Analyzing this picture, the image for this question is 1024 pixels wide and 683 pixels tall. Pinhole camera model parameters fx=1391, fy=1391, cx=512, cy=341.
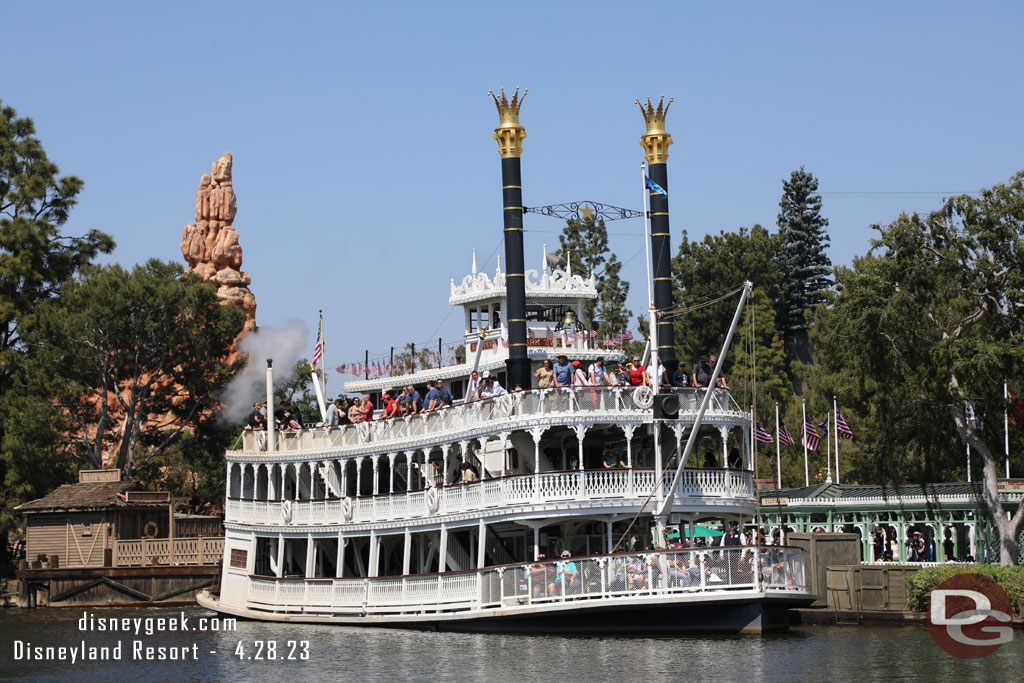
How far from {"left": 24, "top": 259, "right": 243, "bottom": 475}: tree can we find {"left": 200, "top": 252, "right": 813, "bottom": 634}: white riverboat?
2177 centimetres

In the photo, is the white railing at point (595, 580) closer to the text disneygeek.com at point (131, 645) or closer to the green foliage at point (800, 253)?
the text disneygeek.com at point (131, 645)

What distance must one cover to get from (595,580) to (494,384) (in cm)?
592

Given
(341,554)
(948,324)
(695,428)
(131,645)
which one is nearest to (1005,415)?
(948,324)

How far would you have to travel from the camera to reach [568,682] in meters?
22.9

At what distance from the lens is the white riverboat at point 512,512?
2803cm

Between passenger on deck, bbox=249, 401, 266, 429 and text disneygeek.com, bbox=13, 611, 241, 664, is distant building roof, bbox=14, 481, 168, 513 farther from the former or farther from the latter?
passenger on deck, bbox=249, 401, 266, 429

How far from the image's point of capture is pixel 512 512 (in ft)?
97.1

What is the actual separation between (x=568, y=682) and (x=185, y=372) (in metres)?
43.0

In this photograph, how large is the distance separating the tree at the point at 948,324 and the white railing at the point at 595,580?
32.5 ft

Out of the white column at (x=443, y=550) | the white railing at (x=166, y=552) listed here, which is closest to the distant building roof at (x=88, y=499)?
the white railing at (x=166, y=552)

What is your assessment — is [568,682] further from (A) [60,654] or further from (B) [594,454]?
(A) [60,654]

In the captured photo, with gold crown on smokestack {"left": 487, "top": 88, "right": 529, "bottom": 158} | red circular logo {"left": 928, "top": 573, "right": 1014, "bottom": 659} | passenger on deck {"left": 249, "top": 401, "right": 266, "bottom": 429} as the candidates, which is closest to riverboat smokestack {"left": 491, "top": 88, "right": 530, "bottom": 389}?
gold crown on smokestack {"left": 487, "top": 88, "right": 529, "bottom": 158}

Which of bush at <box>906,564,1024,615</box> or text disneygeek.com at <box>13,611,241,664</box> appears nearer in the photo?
text disneygeek.com at <box>13,611,241,664</box>

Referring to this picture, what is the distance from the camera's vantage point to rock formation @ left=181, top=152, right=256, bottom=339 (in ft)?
307
